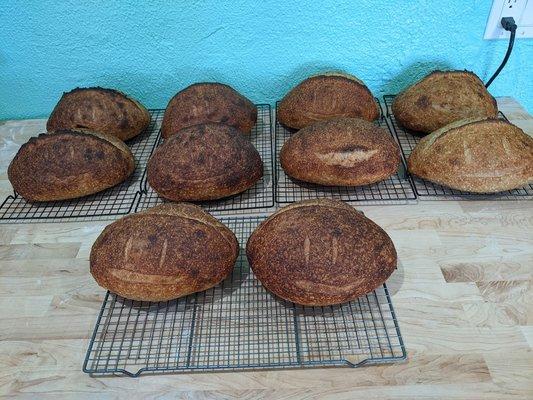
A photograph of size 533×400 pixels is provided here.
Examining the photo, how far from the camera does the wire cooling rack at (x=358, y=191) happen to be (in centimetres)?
130

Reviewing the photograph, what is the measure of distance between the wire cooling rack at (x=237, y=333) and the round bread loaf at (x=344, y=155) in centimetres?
40

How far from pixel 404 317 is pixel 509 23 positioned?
49.6 inches

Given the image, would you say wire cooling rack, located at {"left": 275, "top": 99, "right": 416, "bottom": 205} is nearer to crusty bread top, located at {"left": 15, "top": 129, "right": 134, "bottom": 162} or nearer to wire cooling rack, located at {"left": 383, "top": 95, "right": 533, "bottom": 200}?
wire cooling rack, located at {"left": 383, "top": 95, "right": 533, "bottom": 200}

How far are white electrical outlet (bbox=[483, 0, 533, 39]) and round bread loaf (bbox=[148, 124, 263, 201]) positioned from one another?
1.08 m

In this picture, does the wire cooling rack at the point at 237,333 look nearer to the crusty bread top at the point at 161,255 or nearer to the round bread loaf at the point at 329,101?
the crusty bread top at the point at 161,255

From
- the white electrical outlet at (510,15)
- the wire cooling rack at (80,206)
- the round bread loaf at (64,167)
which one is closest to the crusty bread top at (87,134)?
the round bread loaf at (64,167)

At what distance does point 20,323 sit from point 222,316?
0.47m

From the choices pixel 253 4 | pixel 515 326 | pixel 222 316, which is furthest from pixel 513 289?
pixel 253 4

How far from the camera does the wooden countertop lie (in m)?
0.81

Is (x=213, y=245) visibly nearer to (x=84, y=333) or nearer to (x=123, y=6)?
(x=84, y=333)

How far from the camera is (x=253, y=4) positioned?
5.10 ft

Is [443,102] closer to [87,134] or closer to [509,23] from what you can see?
[509,23]

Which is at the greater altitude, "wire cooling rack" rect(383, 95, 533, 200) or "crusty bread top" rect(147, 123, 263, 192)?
"crusty bread top" rect(147, 123, 263, 192)

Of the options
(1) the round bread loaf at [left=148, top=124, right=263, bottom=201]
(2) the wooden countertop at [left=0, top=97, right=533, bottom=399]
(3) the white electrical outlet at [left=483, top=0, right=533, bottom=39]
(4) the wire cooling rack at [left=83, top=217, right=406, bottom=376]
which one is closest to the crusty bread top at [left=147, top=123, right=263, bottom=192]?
(1) the round bread loaf at [left=148, top=124, right=263, bottom=201]
